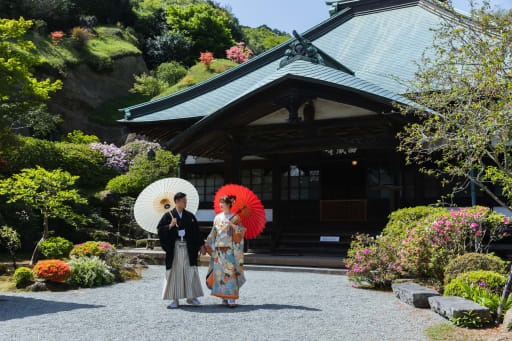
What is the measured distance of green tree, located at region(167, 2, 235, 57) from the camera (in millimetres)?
46125

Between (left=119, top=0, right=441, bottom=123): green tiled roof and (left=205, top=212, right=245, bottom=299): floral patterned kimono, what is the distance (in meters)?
7.28

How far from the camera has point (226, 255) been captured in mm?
7422

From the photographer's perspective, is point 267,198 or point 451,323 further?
point 267,198

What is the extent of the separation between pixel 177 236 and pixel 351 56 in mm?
11254

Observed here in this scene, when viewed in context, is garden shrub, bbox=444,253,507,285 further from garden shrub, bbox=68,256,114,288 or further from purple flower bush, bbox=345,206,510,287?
garden shrub, bbox=68,256,114,288

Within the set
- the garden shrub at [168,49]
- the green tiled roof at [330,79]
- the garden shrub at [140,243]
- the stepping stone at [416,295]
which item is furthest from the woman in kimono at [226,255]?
the garden shrub at [168,49]

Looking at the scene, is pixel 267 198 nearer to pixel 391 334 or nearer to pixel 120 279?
pixel 120 279

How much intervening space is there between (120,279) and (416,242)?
6113 mm

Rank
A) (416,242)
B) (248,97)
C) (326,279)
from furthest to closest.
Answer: (248,97) < (326,279) < (416,242)

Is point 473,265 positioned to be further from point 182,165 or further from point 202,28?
point 202,28

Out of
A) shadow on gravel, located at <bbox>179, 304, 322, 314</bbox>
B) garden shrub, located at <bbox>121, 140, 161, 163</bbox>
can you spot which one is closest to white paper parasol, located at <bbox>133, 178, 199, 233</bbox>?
shadow on gravel, located at <bbox>179, 304, 322, 314</bbox>

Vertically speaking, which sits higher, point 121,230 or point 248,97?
point 248,97

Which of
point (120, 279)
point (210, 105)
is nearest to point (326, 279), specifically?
point (120, 279)

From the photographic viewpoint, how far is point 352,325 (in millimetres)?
6016
